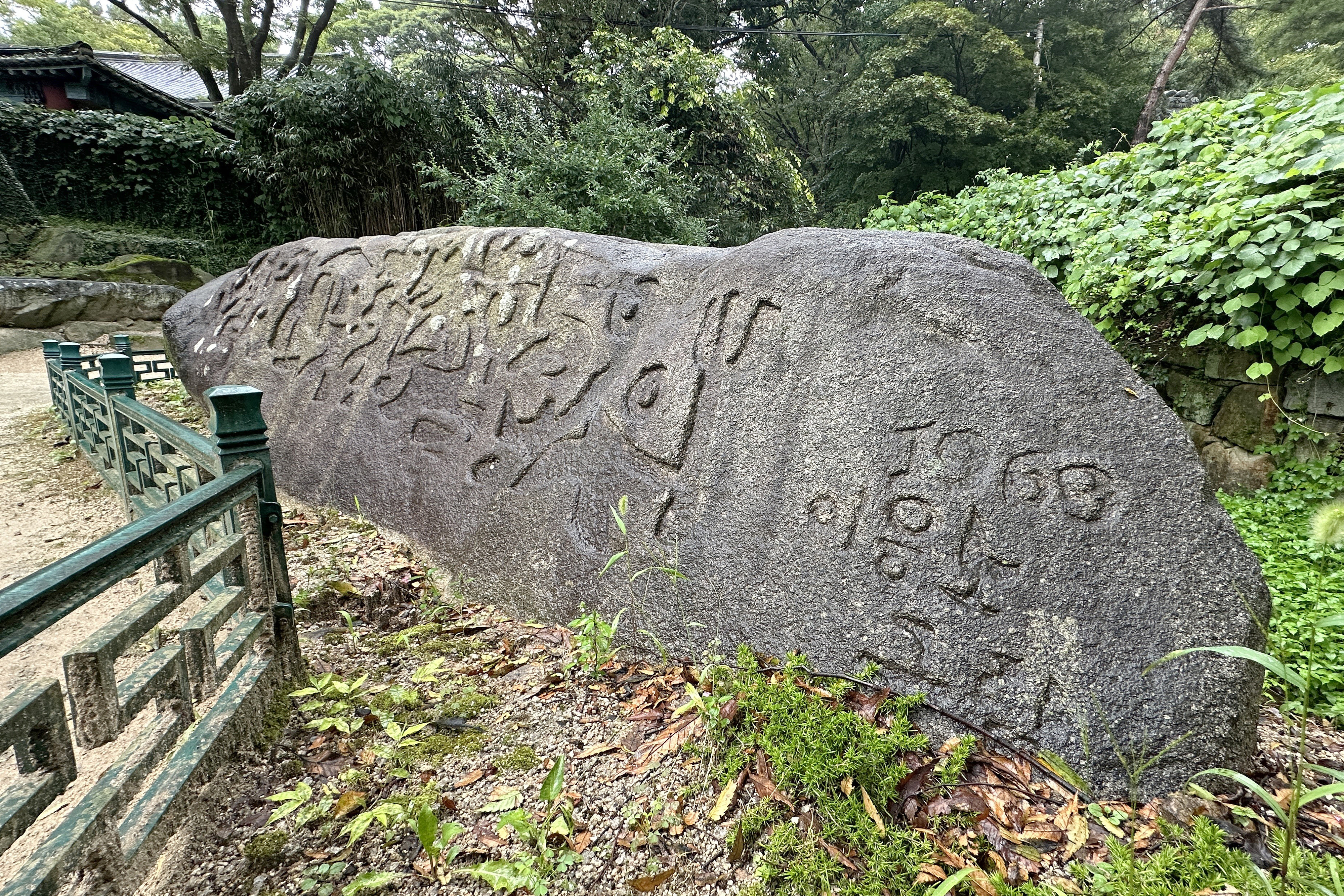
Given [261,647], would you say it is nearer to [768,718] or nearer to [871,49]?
[768,718]

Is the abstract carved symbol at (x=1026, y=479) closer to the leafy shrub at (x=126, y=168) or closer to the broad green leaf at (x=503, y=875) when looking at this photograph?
the broad green leaf at (x=503, y=875)

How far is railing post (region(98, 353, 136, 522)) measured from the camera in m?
2.90

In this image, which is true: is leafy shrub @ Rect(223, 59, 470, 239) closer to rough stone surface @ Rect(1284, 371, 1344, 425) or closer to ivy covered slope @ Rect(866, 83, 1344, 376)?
ivy covered slope @ Rect(866, 83, 1344, 376)

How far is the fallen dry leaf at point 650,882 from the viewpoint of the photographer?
1.49 metres

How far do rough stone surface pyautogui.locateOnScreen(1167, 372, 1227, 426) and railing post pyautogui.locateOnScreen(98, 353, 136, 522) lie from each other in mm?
5116

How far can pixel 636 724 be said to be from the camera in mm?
1990

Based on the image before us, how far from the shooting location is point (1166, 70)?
11430 mm

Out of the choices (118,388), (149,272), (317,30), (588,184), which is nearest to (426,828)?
(118,388)

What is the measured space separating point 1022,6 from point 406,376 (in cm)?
1870

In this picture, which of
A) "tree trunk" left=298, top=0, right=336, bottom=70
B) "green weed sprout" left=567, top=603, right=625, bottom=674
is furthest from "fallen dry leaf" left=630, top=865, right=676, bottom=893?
"tree trunk" left=298, top=0, right=336, bottom=70

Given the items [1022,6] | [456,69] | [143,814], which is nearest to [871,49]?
[1022,6]

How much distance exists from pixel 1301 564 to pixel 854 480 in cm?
213

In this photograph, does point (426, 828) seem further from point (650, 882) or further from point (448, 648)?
point (448, 648)

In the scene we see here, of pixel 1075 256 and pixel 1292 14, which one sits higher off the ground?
pixel 1292 14
